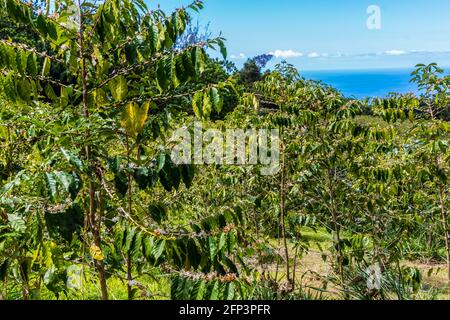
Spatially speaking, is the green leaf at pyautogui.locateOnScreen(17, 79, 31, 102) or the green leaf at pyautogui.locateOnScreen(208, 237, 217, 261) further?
the green leaf at pyautogui.locateOnScreen(17, 79, 31, 102)

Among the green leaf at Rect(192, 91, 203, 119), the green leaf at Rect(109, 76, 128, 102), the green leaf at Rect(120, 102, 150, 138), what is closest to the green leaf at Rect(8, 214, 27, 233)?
the green leaf at Rect(120, 102, 150, 138)

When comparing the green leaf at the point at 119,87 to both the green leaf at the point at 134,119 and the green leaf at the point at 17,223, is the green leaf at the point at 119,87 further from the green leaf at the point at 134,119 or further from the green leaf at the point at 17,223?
the green leaf at the point at 17,223

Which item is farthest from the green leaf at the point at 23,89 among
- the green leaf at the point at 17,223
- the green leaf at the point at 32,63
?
the green leaf at the point at 17,223

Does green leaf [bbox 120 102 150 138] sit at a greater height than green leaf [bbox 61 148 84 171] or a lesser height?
greater

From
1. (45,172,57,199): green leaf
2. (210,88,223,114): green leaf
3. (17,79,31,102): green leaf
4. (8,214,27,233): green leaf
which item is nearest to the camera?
(45,172,57,199): green leaf

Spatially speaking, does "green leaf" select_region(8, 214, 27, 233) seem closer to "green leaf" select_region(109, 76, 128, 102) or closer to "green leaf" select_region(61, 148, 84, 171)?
"green leaf" select_region(61, 148, 84, 171)

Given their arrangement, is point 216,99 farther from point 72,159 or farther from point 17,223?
point 17,223

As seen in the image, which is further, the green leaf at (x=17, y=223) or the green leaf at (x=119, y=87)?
the green leaf at (x=119, y=87)

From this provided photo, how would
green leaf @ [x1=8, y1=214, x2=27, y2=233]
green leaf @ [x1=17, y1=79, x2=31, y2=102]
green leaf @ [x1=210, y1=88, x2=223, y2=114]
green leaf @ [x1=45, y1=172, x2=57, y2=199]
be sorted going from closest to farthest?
green leaf @ [x1=45, y1=172, x2=57, y2=199] < green leaf @ [x1=8, y1=214, x2=27, y2=233] < green leaf @ [x1=210, y1=88, x2=223, y2=114] < green leaf @ [x1=17, y1=79, x2=31, y2=102]

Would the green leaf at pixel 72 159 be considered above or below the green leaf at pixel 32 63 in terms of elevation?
below

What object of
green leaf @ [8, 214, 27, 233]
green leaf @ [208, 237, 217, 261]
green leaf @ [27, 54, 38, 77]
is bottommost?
green leaf @ [208, 237, 217, 261]

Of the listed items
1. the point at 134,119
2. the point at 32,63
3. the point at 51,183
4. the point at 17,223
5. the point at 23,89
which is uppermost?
the point at 32,63

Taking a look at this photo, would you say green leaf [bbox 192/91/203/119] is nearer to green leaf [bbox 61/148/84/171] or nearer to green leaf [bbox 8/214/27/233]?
green leaf [bbox 61/148/84/171]

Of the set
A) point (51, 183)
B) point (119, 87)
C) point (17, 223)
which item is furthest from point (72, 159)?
point (119, 87)
